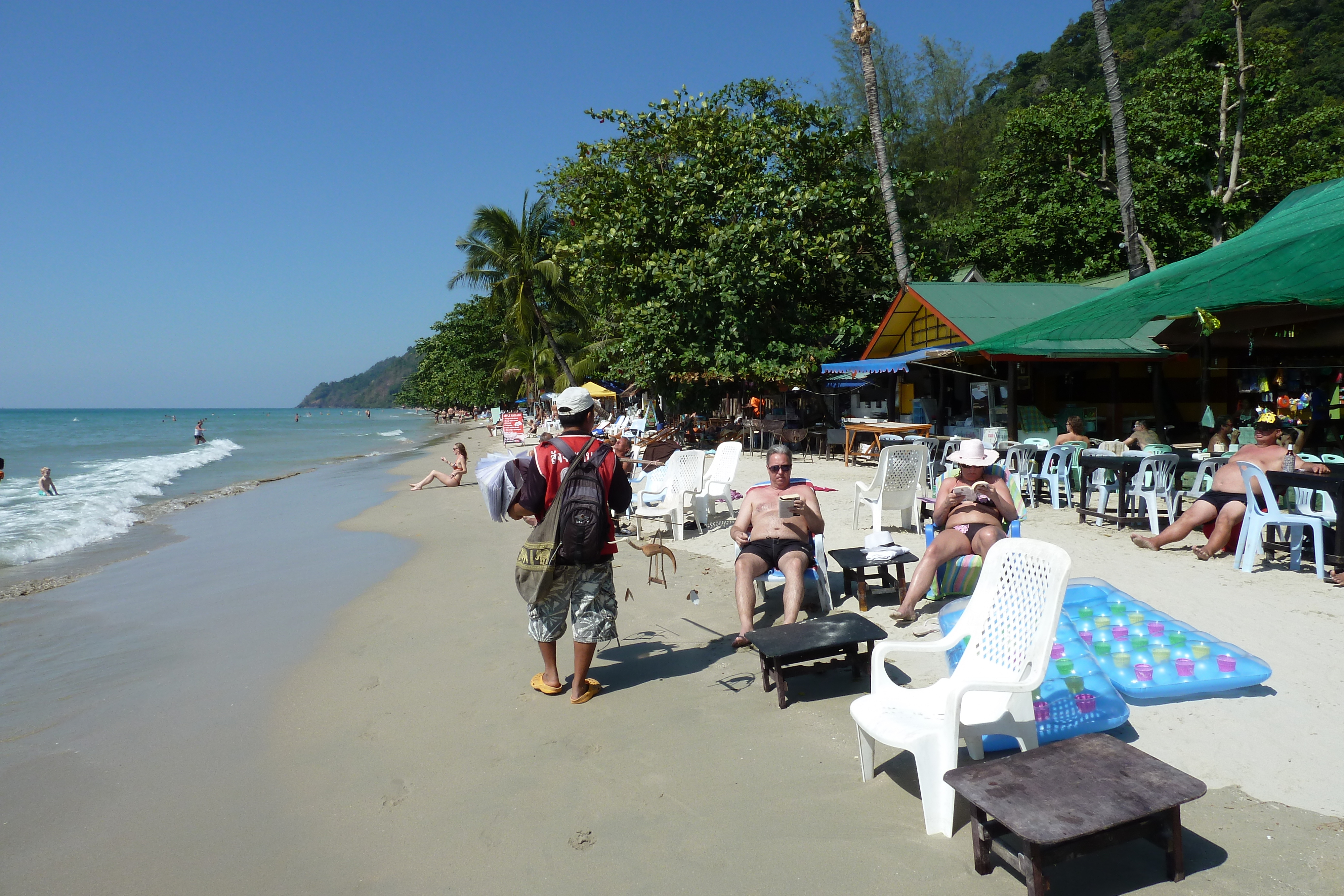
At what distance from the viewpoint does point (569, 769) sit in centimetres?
328

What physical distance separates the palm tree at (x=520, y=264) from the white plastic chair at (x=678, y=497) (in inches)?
784

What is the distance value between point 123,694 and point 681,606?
3501mm

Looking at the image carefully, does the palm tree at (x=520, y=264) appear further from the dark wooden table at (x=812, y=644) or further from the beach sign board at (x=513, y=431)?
the dark wooden table at (x=812, y=644)

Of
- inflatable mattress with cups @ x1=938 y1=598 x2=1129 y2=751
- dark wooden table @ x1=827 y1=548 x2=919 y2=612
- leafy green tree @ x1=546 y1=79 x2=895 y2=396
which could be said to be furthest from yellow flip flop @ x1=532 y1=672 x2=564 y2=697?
leafy green tree @ x1=546 y1=79 x2=895 y2=396

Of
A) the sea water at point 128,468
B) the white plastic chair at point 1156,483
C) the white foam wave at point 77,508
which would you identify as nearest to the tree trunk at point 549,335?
the sea water at point 128,468

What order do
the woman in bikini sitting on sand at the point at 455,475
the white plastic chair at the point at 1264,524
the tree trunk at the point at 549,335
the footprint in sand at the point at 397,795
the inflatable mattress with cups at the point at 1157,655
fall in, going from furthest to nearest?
the tree trunk at the point at 549,335 → the woman in bikini sitting on sand at the point at 455,475 → the white plastic chair at the point at 1264,524 → the inflatable mattress with cups at the point at 1157,655 → the footprint in sand at the point at 397,795

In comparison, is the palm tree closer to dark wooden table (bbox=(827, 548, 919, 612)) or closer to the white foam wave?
the white foam wave

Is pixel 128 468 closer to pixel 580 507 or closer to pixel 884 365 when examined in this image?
pixel 884 365

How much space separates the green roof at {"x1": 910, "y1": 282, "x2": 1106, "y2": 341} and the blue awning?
52 cm

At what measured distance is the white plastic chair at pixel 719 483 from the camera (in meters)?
8.60

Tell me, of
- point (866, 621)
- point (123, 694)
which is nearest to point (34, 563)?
point (123, 694)

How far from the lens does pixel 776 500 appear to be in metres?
4.95

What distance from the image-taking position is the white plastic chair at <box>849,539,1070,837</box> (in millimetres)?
2639

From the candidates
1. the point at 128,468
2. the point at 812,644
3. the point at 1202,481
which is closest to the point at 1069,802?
the point at 812,644
